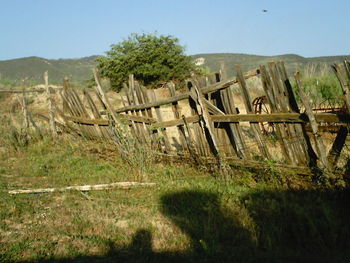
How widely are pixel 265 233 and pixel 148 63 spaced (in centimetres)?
2206

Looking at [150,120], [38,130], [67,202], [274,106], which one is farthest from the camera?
[38,130]

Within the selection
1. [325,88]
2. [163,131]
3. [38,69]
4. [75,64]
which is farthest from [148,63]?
[75,64]

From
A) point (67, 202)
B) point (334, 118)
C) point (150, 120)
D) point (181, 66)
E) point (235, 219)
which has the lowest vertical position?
point (235, 219)

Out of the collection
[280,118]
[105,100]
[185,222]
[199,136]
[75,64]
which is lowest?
[185,222]

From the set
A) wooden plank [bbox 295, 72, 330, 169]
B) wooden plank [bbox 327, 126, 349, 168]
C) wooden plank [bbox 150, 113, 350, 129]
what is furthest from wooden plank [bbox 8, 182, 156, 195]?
wooden plank [bbox 327, 126, 349, 168]

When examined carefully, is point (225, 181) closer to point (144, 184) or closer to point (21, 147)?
point (144, 184)

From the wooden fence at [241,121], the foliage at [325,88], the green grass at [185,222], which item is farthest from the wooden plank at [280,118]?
the foliage at [325,88]

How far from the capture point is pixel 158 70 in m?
23.1

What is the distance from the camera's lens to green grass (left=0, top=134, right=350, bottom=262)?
2.87 m

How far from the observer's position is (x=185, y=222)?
349cm

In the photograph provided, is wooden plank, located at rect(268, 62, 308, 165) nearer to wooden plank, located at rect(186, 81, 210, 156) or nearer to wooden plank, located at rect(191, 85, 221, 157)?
wooden plank, located at rect(191, 85, 221, 157)

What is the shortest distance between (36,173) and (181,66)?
19.1 metres

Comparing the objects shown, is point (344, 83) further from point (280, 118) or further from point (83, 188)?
point (83, 188)

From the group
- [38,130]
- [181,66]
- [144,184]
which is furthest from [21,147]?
[181,66]
